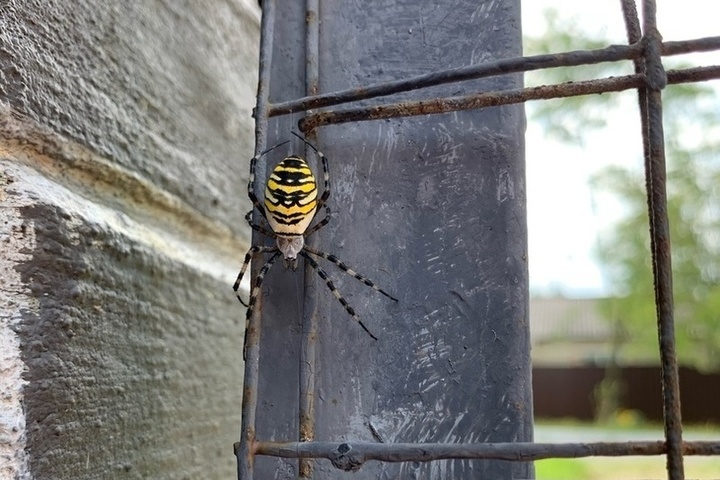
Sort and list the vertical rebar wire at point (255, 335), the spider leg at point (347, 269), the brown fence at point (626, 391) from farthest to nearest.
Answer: the brown fence at point (626, 391)
the spider leg at point (347, 269)
the vertical rebar wire at point (255, 335)

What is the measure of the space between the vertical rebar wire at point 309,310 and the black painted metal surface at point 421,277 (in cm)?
1

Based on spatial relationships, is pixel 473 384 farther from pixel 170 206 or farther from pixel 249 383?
pixel 170 206

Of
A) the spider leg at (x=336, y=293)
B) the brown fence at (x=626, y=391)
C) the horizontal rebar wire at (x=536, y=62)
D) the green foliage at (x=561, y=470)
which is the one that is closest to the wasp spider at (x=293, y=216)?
the spider leg at (x=336, y=293)

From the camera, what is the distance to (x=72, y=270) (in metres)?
0.86

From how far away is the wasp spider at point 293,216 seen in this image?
85 centimetres

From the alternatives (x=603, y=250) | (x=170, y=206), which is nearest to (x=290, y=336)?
(x=170, y=206)

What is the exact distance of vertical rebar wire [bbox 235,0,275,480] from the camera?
0.74 meters

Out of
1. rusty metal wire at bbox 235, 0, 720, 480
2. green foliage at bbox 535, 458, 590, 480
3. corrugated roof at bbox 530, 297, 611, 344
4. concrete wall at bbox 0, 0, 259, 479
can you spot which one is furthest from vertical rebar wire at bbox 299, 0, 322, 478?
corrugated roof at bbox 530, 297, 611, 344

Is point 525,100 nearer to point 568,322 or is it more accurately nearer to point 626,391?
point 626,391

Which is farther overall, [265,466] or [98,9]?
[98,9]

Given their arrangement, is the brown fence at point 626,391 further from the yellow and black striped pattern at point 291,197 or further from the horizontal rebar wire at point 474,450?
the horizontal rebar wire at point 474,450

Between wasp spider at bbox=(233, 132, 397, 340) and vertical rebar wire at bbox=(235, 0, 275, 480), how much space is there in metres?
0.02

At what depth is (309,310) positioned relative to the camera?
839 mm

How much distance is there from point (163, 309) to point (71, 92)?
38 centimetres
